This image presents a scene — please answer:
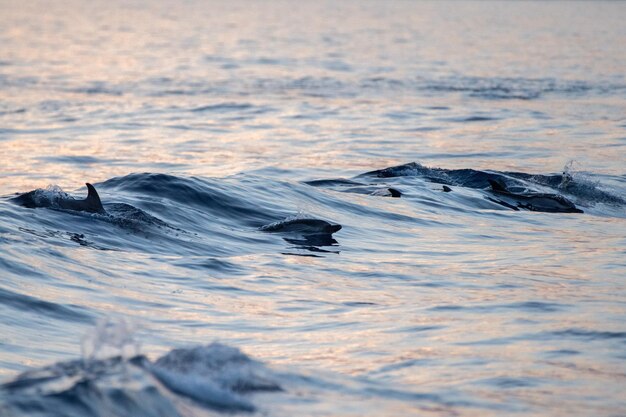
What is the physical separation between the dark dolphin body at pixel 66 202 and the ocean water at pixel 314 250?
189mm

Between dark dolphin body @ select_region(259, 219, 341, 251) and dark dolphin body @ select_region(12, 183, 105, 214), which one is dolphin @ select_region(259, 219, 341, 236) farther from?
dark dolphin body @ select_region(12, 183, 105, 214)

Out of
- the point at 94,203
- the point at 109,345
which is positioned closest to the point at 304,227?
the point at 94,203

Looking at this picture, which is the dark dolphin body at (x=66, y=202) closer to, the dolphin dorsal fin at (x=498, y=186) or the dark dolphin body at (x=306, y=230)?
the dark dolphin body at (x=306, y=230)

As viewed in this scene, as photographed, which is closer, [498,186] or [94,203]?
[94,203]

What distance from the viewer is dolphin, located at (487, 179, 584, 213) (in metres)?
15.6

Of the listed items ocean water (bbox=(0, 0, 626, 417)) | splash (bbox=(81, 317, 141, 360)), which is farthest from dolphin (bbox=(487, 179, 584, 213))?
splash (bbox=(81, 317, 141, 360))

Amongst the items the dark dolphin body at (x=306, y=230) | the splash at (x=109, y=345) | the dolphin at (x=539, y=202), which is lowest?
the dark dolphin body at (x=306, y=230)

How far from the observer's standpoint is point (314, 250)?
1251 cm

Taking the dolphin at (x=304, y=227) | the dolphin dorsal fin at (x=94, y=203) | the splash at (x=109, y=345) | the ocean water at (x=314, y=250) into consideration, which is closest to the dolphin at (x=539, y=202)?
the ocean water at (x=314, y=250)

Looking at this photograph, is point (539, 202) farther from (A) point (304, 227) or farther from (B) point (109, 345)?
(B) point (109, 345)

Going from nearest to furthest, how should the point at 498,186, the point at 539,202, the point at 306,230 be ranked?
the point at 306,230
the point at 539,202
the point at 498,186

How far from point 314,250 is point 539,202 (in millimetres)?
4774

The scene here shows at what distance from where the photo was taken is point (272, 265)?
11656 millimetres

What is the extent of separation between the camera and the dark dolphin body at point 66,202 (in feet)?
43.1
